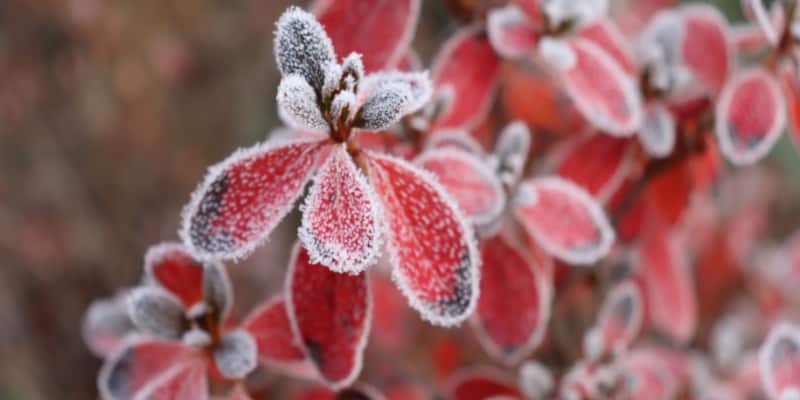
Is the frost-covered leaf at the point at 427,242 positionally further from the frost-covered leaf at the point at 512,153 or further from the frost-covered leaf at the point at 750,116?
the frost-covered leaf at the point at 750,116

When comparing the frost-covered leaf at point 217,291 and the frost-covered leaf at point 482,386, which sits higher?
the frost-covered leaf at point 217,291

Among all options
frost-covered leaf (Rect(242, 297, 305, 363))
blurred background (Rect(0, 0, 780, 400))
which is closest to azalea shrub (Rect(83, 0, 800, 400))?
frost-covered leaf (Rect(242, 297, 305, 363))

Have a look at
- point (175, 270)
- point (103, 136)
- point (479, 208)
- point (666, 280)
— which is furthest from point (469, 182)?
point (103, 136)

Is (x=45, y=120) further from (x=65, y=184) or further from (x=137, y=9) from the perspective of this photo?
(x=137, y=9)

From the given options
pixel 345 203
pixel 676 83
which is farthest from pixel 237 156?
pixel 676 83

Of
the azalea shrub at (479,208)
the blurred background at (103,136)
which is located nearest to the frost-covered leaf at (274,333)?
the azalea shrub at (479,208)

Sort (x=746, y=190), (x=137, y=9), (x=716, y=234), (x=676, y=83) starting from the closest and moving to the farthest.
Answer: (x=676, y=83) < (x=716, y=234) < (x=746, y=190) < (x=137, y=9)

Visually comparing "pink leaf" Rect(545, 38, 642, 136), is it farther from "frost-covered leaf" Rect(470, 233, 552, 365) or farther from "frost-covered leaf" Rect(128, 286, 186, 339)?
"frost-covered leaf" Rect(128, 286, 186, 339)

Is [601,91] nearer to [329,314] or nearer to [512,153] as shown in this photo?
[512,153]
